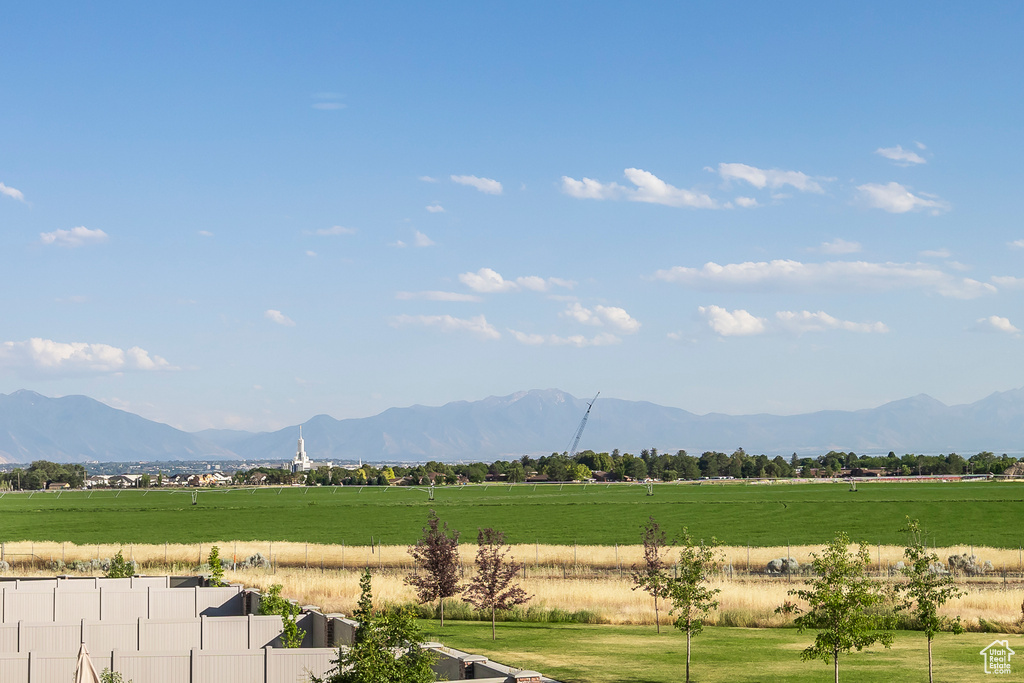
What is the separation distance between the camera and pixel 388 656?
16.4 metres

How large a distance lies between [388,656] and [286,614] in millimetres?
12222

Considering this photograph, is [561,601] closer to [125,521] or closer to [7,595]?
[7,595]

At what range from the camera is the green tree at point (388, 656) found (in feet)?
53.2

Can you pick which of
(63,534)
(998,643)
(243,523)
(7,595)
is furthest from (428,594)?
(243,523)

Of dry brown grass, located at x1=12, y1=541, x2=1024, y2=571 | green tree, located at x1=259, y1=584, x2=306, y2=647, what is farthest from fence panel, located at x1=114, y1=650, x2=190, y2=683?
dry brown grass, located at x1=12, y1=541, x2=1024, y2=571

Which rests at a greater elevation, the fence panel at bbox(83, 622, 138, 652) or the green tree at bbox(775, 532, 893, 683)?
the green tree at bbox(775, 532, 893, 683)

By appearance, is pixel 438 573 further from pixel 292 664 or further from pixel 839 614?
pixel 839 614

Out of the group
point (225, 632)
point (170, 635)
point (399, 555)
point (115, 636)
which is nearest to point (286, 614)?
point (225, 632)

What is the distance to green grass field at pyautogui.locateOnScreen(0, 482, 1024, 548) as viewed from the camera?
104688 millimetres

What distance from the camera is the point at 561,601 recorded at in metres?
44.3

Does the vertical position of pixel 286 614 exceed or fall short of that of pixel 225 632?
it exceeds it

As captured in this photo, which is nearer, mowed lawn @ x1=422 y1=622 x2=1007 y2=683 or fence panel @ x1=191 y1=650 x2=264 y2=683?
fence panel @ x1=191 y1=650 x2=264 y2=683

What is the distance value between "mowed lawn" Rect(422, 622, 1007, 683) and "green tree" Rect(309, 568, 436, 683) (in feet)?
30.6

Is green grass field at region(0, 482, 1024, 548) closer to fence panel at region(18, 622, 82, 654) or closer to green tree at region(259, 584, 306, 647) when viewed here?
green tree at region(259, 584, 306, 647)
